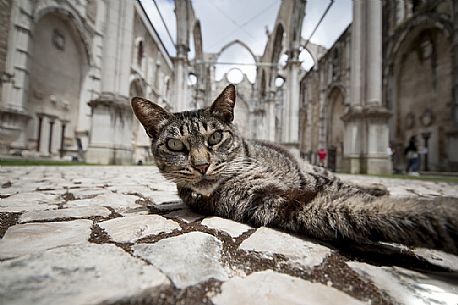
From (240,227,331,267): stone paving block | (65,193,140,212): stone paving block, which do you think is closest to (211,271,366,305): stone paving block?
(240,227,331,267): stone paving block

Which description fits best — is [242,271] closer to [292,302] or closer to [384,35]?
[292,302]

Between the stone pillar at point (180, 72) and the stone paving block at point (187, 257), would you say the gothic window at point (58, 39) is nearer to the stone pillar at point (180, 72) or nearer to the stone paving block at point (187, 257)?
the stone pillar at point (180, 72)

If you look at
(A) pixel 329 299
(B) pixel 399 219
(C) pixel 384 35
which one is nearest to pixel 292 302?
(A) pixel 329 299

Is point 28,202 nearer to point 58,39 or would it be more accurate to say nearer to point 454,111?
point 58,39

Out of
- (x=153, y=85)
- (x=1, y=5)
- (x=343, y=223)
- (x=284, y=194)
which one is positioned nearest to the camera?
(x=343, y=223)

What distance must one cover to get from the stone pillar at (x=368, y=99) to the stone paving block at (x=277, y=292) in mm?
8174

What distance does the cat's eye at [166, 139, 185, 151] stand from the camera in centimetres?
145

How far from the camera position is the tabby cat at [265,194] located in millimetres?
807

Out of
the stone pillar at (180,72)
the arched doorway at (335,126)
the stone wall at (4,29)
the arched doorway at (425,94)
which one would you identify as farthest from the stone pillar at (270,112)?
the stone wall at (4,29)

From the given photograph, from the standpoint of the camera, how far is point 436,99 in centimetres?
1302

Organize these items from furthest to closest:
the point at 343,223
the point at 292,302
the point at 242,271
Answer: the point at 343,223 → the point at 242,271 → the point at 292,302

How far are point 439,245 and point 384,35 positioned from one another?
1980cm

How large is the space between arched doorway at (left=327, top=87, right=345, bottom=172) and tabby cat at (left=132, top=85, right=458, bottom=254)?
62.7ft

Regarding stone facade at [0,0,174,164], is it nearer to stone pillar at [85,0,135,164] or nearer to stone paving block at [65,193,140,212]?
stone pillar at [85,0,135,164]
